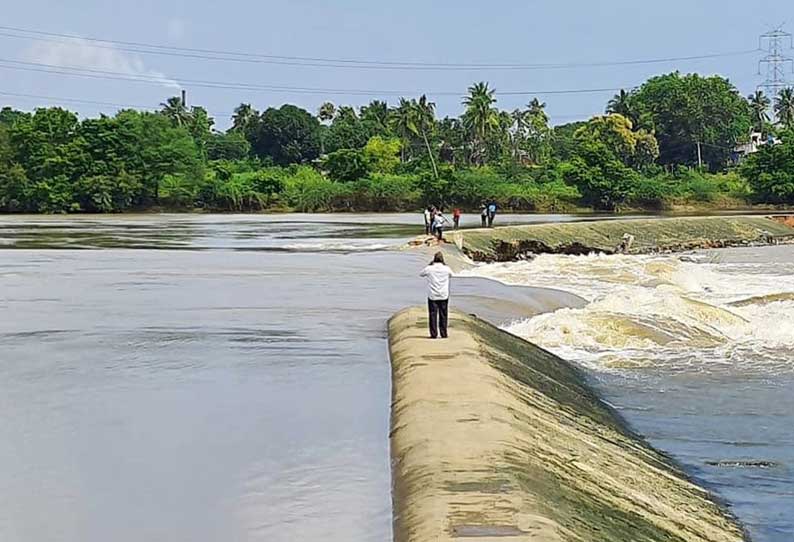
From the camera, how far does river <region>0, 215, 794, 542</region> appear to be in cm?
788

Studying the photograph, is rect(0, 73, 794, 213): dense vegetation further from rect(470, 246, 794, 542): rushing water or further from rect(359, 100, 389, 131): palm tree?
rect(470, 246, 794, 542): rushing water

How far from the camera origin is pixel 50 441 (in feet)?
31.7

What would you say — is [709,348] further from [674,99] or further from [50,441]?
[674,99]

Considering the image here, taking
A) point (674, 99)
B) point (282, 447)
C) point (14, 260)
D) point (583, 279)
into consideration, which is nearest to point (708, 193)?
point (674, 99)

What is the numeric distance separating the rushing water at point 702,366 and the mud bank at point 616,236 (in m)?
7.02

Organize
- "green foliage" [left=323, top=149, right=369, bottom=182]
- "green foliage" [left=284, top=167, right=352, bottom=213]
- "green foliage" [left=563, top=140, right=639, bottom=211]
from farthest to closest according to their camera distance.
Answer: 1. "green foliage" [left=323, top=149, right=369, bottom=182]
2. "green foliage" [left=284, top=167, right=352, bottom=213]
3. "green foliage" [left=563, top=140, right=639, bottom=211]

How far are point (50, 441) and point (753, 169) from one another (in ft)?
240

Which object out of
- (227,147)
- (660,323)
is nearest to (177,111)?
(227,147)

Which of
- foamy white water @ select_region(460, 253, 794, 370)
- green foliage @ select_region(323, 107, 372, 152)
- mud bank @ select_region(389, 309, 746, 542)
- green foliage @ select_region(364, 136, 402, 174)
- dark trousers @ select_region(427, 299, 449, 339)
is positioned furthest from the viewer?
green foliage @ select_region(323, 107, 372, 152)

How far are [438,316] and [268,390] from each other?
3069 millimetres

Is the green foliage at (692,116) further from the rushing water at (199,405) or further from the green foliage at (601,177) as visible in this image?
the rushing water at (199,405)

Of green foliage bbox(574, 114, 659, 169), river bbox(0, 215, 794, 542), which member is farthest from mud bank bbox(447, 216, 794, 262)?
green foliage bbox(574, 114, 659, 169)

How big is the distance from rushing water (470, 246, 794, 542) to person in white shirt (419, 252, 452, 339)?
2.51 meters

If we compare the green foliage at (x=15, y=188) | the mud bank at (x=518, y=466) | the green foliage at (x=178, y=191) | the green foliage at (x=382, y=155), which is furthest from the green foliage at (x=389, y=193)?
the mud bank at (x=518, y=466)
